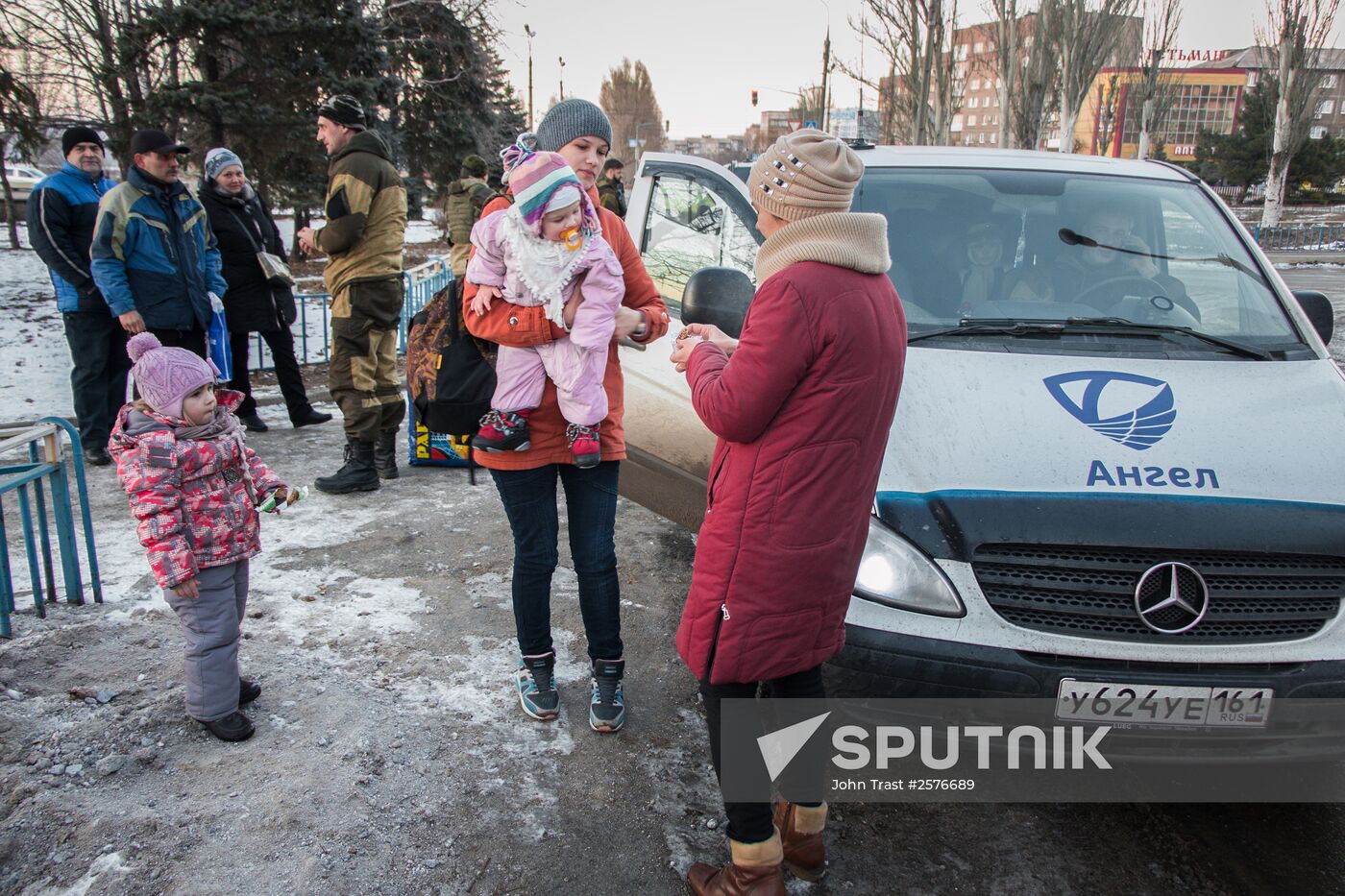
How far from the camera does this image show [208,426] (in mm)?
2938

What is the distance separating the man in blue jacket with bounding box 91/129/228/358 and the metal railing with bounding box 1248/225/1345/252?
32922mm

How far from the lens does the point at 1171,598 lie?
2432mm

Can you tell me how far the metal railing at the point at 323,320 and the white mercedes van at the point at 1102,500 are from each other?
279 inches

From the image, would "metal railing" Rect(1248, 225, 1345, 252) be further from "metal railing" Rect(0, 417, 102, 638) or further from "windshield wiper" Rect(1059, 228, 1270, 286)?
"metal railing" Rect(0, 417, 102, 638)

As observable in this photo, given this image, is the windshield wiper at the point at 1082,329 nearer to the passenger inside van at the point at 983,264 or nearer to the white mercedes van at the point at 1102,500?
the white mercedes van at the point at 1102,500

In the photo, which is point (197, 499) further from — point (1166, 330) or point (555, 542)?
point (1166, 330)

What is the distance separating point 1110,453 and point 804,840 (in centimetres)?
138

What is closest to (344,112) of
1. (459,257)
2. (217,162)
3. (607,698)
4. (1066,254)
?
(459,257)

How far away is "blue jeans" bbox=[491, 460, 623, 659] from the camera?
2.91 m

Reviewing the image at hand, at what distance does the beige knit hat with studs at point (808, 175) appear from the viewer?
6.55 feet

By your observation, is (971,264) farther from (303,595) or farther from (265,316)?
(265,316)

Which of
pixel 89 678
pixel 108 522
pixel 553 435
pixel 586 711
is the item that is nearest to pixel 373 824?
pixel 586 711

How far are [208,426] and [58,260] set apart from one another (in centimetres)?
371

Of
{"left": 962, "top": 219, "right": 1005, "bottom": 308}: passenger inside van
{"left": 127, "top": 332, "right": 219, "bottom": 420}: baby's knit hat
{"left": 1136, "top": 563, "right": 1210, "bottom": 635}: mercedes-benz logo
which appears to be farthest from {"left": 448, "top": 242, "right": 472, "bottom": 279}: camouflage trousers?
{"left": 1136, "top": 563, "right": 1210, "bottom": 635}: mercedes-benz logo
